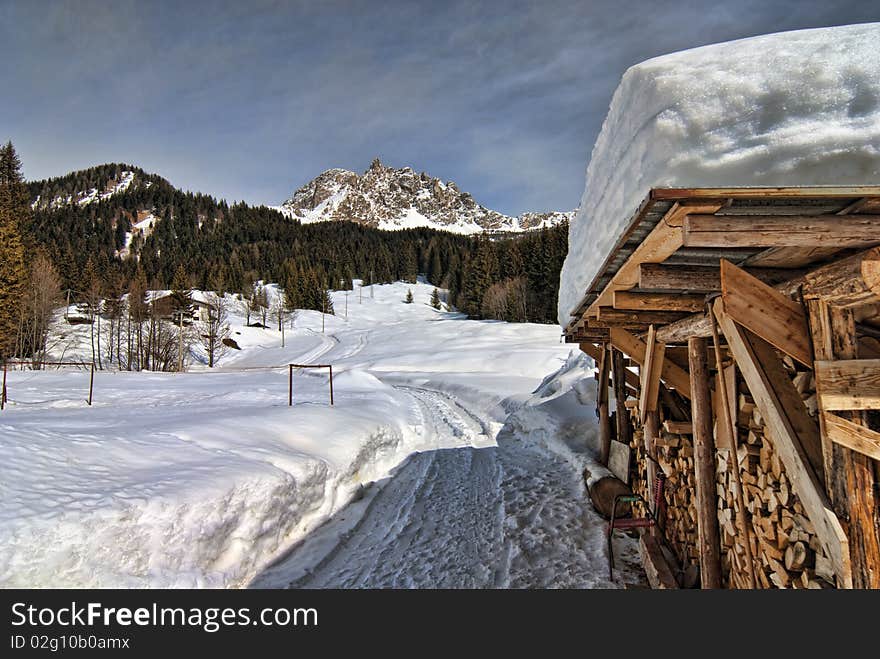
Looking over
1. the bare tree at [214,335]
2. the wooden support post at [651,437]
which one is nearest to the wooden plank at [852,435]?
the wooden support post at [651,437]

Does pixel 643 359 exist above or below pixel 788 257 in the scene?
below

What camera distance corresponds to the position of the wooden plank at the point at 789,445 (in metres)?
2.61

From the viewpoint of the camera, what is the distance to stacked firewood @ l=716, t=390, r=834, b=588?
127 inches

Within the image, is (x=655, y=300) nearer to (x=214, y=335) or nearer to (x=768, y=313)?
(x=768, y=313)

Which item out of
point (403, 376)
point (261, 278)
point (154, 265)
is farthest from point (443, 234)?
point (403, 376)

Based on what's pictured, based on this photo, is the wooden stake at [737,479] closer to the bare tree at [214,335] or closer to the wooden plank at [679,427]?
the wooden plank at [679,427]

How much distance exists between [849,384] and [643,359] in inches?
149

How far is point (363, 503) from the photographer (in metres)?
7.41

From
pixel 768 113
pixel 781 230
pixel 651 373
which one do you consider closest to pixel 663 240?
pixel 781 230

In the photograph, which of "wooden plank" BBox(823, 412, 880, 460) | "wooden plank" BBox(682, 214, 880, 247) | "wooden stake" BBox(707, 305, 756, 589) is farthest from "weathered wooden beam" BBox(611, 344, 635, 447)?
"wooden plank" BBox(682, 214, 880, 247)

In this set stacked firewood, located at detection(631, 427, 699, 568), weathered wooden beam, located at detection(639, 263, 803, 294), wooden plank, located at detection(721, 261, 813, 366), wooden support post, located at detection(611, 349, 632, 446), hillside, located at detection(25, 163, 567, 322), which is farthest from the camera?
hillside, located at detection(25, 163, 567, 322)

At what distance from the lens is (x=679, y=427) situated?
5754mm

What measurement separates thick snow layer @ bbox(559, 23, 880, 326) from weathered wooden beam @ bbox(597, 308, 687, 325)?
3365mm

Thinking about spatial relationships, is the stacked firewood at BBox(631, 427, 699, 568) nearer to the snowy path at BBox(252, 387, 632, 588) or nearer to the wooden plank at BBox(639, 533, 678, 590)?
the wooden plank at BBox(639, 533, 678, 590)
